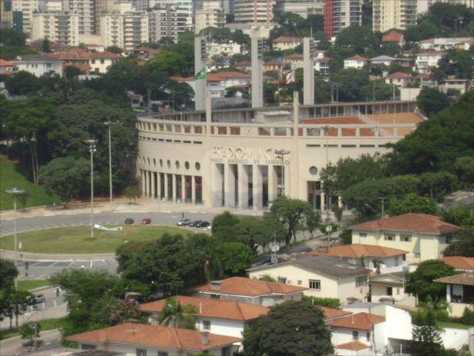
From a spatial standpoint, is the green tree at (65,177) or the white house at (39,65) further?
the white house at (39,65)

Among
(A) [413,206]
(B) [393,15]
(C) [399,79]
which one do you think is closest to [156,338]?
(A) [413,206]

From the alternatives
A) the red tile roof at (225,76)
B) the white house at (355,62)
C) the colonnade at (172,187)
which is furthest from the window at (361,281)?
the white house at (355,62)

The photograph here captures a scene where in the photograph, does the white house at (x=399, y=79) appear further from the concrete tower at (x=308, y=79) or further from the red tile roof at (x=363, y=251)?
the red tile roof at (x=363, y=251)

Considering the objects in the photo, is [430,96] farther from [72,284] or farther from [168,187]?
[72,284]

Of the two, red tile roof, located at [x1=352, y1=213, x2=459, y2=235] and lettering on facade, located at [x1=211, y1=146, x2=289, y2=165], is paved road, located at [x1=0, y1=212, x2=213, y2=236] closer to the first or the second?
lettering on facade, located at [x1=211, y1=146, x2=289, y2=165]

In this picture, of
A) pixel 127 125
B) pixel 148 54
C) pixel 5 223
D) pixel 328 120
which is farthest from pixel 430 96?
pixel 148 54

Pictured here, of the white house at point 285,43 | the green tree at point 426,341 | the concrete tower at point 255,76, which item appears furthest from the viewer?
the white house at point 285,43

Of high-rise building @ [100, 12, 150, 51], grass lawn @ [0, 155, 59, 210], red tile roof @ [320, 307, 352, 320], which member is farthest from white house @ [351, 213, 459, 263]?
high-rise building @ [100, 12, 150, 51]
